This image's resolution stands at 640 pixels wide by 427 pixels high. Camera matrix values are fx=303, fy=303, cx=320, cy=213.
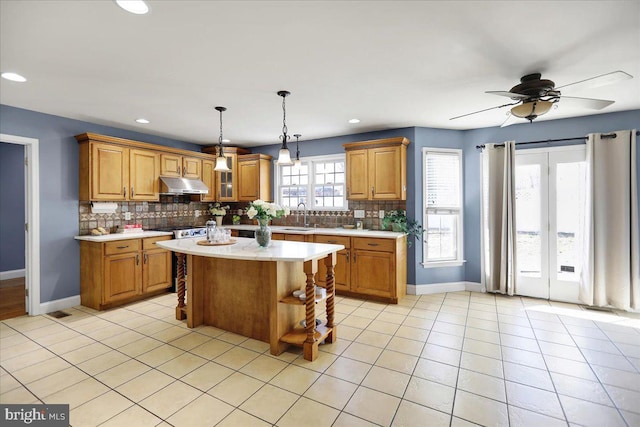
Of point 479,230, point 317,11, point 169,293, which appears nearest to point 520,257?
point 479,230

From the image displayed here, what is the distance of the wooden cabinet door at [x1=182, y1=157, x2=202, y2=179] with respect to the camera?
5.25 m

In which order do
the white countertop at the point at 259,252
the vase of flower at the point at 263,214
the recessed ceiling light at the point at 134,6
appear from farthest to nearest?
1. the vase of flower at the point at 263,214
2. the white countertop at the point at 259,252
3. the recessed ceiling light at the point at 134,6

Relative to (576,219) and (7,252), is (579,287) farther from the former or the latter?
(7,252)

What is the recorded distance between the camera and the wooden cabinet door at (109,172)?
4062 mm

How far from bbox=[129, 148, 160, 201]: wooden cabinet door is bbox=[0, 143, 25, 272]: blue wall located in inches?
113

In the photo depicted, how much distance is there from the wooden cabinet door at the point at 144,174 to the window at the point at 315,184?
83.1 inches

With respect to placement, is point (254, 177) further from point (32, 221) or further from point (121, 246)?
point (32, 221)

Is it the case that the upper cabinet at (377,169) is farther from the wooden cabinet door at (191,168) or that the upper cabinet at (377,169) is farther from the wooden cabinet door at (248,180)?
the wooden cabinet door at (191,168)

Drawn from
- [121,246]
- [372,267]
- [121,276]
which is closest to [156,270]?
[121,276]

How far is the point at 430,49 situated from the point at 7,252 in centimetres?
751

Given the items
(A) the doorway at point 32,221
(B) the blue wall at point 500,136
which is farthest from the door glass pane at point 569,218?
(A) the doorway at point 32,221

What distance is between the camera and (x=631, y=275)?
376 cm

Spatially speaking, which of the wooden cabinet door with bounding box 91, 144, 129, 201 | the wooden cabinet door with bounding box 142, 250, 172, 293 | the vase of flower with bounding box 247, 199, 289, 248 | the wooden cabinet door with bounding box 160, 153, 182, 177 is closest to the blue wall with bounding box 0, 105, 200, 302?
the wooden cabinet door with bounding box 91, 144, 129, 201

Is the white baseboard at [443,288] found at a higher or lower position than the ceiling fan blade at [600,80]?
lower
